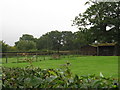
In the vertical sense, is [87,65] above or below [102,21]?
below

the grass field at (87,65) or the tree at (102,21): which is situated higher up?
the tree at (102,21)

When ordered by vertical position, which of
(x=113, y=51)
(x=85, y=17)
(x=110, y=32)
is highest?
(x=85, y=17)

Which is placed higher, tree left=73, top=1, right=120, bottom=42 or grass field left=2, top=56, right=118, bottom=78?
tree left=73, top=1, right=120, bottom=42

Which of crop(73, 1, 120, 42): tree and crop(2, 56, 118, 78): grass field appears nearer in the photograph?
crop(2, 56, 118, 78): grass field

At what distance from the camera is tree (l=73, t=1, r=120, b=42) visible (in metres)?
17.0

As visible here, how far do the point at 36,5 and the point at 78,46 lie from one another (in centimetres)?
2554

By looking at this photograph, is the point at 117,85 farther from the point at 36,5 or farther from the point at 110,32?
the point at 110,32

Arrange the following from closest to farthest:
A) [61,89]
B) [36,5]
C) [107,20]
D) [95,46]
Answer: [61,89] < [36,5] < [107,20] < [95,46]

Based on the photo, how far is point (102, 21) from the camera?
55.0 feet

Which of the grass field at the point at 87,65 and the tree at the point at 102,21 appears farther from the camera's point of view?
the tree at the point at 102,21

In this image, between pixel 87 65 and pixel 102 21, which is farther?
pixel 102 21

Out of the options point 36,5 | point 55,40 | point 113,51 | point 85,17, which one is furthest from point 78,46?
point 36,5

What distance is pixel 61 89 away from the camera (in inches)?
43.6

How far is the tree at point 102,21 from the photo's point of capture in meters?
17.0
